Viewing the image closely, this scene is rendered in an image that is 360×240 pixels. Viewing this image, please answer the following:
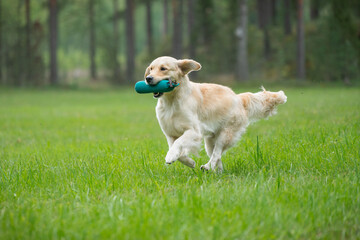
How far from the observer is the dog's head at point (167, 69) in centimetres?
495

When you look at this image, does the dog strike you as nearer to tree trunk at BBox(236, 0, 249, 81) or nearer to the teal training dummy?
the teal training dummy

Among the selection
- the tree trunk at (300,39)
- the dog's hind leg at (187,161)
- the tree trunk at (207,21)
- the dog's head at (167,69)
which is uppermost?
the tree trunk at (207,21)

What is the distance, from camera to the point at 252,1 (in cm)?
4150

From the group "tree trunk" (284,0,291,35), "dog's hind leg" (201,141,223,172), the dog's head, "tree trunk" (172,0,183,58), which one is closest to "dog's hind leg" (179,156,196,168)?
"dog's hind leg" (201,141,223,172)

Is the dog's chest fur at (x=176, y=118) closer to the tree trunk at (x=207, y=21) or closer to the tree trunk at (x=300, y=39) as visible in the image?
the tree trunk at (x=300, y=39)

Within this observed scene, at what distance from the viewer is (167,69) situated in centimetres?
513

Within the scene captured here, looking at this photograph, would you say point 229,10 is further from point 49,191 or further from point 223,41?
point 49,191

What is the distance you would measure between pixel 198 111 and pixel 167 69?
2.44 feet

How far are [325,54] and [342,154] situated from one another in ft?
73.8

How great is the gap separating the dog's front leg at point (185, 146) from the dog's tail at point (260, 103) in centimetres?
128

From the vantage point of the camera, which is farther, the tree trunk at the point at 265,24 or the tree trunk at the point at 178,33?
the tree trunk at the point at 265,24

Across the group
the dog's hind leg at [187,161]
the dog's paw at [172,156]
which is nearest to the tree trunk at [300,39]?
the dog's hind leg at [187,161]

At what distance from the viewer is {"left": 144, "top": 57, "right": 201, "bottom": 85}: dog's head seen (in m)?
4.95

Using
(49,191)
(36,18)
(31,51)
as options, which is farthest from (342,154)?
(36,18)
